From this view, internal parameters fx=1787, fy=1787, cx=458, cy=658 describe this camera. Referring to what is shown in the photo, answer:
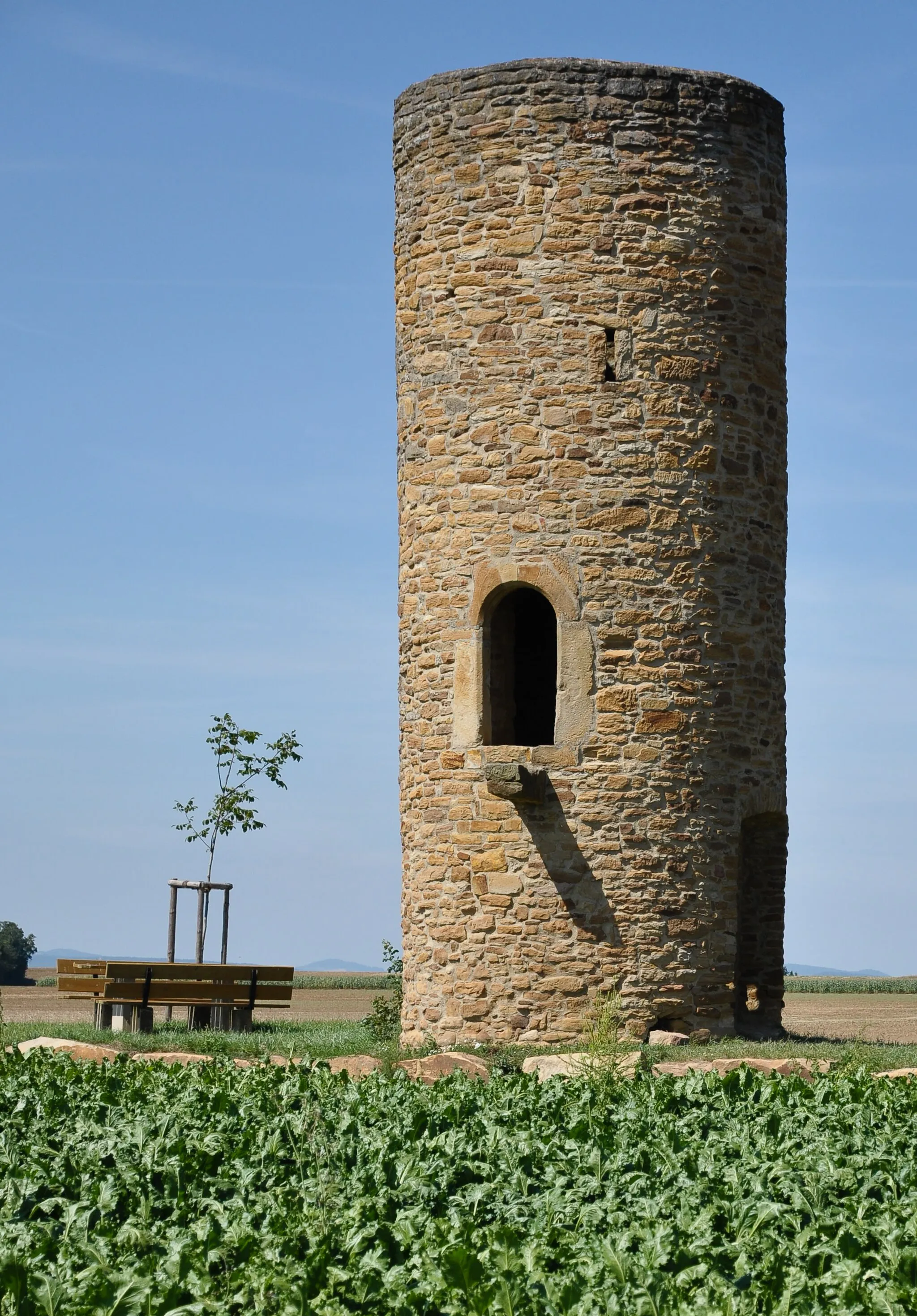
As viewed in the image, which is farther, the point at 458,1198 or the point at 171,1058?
the point at 171,1058

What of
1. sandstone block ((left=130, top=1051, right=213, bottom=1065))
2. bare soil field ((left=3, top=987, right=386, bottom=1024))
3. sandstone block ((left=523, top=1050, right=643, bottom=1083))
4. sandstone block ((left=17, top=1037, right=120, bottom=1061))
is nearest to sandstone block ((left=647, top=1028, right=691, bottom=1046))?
sandstone block ((left=523, top=1050, right=643, bottom=1083))

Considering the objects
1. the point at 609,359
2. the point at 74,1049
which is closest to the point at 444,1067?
the point at 74,1049

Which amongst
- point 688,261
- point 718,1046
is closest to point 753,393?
point 688,261

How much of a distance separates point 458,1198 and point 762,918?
788cm

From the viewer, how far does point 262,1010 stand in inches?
858

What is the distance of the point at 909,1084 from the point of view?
34.0ft

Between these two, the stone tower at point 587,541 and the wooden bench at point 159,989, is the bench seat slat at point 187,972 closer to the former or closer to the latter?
the wooden bench at point 159,989

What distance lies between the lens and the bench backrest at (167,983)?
49.8ft

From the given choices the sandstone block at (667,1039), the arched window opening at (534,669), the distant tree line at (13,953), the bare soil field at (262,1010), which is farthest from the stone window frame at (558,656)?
the distant tree line at (13,953)

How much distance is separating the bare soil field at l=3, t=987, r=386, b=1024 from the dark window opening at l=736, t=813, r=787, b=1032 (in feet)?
16.3

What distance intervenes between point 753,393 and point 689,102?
7.68 ft

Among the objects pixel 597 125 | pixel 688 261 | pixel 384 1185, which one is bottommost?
pixel 384 1185

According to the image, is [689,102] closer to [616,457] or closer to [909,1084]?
[616,457]

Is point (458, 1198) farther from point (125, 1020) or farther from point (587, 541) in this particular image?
point (125, 1020)
